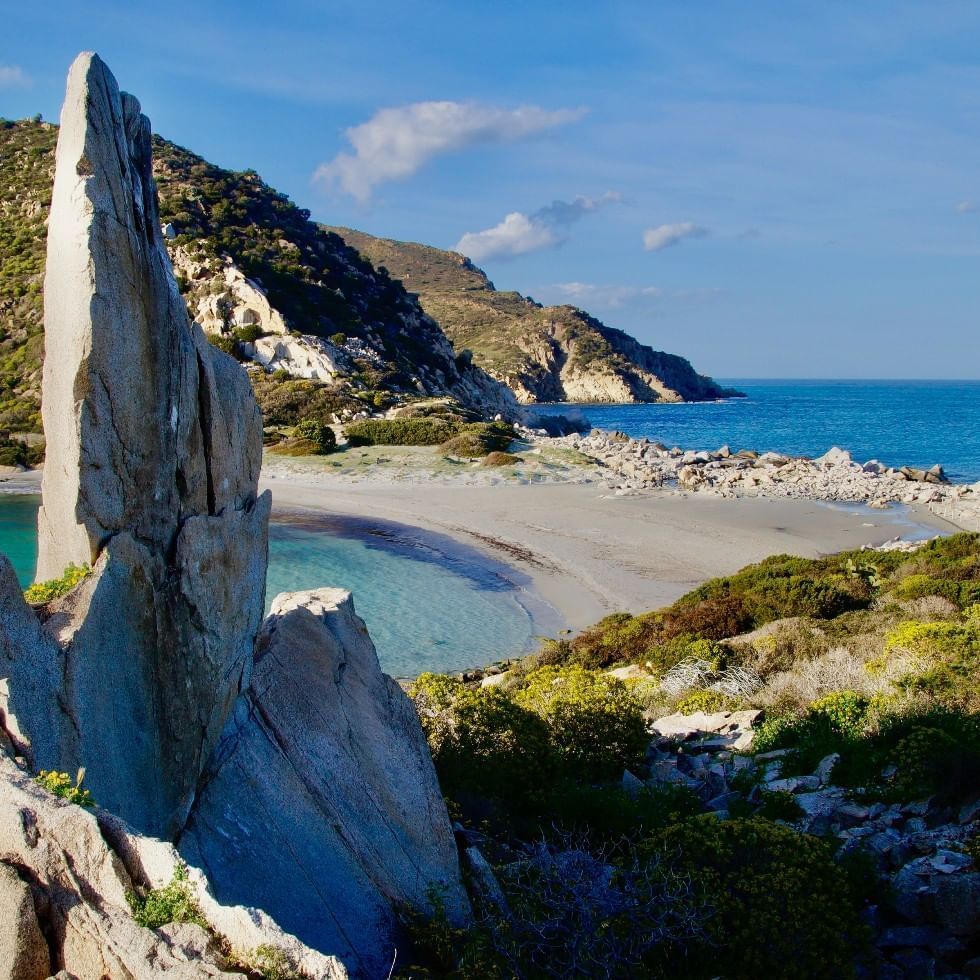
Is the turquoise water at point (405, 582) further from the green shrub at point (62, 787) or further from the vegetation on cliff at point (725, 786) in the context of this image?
the green shrub at point (62, 787)

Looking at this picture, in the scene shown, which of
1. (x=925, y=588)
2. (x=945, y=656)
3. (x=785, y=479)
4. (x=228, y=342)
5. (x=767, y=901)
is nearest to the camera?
(x=767, y=901)

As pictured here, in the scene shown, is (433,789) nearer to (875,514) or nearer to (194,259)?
(875,514)

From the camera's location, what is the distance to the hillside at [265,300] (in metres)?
46.5

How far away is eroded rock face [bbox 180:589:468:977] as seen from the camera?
532 cm

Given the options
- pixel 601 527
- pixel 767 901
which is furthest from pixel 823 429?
pixel 767 901

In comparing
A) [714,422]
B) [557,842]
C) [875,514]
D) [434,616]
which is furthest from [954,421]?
[557,842]

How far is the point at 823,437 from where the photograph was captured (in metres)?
77.4

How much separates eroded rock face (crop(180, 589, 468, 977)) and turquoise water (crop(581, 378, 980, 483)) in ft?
163

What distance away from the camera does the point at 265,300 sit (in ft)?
175

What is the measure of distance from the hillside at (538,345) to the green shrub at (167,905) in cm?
11304

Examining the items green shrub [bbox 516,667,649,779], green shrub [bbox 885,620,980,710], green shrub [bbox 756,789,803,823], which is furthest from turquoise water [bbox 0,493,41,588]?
green shrub [bbox 885,620,980,710]

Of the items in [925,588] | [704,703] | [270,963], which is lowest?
[704,703]

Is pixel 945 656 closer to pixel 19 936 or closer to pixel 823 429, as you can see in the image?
pixel 19 936

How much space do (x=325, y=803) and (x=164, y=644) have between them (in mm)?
1501
